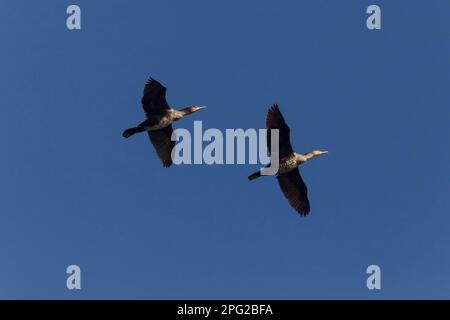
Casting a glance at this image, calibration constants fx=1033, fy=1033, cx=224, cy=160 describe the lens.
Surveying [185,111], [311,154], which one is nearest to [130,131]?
[185,111]

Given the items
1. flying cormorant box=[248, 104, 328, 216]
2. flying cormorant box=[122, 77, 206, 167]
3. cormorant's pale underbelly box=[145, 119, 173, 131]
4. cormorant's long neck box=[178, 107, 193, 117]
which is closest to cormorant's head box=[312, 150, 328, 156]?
flying cormorant box=[248, 104, 328, 216]

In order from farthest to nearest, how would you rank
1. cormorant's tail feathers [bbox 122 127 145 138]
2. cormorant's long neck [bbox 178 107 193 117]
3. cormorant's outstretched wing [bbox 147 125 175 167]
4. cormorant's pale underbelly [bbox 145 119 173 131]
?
cormorant's outstretched wing [bbox 147 125 175 167] → cormorant's long neck [bbox 178 107 193 117] → cormorant's pale underbelly [bbox 145 119 173 131] → cormorant's tail feathers [bbox 122 127 145 138]

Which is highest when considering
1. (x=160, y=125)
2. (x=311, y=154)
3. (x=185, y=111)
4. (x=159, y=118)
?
(x=185, y=111)

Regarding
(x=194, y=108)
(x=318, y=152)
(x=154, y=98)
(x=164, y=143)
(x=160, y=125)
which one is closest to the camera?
(x=154, y=98)

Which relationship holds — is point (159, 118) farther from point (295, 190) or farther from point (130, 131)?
point (295, 190)

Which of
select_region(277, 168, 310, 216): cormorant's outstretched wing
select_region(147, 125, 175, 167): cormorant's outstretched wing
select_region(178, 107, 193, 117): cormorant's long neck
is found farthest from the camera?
select_region(147, 125, 175, 167): cormorant's outstretched wing

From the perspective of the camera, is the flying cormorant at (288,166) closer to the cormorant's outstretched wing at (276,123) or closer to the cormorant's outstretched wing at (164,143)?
the cormorant's outstretched wing at (276,123)

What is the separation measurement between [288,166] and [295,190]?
1.41 meters

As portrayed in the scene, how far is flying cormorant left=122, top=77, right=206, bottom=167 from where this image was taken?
3853 cm

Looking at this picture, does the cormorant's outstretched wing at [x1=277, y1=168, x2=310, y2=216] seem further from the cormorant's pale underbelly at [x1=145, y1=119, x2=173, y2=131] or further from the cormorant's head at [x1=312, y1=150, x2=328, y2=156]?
the cormorant's pale underbelly at [x1=145, y1=119, x2=173, y2=131]

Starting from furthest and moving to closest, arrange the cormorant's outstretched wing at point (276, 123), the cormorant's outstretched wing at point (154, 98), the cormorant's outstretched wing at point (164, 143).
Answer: the cormorant's outstretched wing at point (164, 143), the cormorant's outstretched wing at point (154, 98), the cormorant's outstretched wing at point (276, 123)

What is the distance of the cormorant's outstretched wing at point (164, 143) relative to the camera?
40.3 metres

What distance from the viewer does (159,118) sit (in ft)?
129

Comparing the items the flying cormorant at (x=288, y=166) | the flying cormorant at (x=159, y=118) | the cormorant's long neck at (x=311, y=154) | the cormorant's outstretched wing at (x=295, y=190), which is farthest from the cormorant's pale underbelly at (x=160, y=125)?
the cormorant's long neck at (x=311, y=154)
